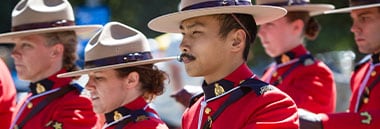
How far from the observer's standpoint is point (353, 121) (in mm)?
5605

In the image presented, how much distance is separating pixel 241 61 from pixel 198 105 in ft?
1.20

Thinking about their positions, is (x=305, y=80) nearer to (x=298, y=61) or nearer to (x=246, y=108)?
(x=298, y=61)

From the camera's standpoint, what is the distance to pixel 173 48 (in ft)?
29.5

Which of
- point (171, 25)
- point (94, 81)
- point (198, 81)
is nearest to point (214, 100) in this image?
point (171, 25)

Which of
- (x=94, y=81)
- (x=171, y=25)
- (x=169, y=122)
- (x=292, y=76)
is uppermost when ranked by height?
(x=171, y=25)

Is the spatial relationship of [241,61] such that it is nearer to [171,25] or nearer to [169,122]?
[171,25]

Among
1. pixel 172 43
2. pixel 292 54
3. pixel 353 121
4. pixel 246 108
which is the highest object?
pixel 246 108

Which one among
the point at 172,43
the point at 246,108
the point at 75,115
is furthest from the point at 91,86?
the point at 172,43

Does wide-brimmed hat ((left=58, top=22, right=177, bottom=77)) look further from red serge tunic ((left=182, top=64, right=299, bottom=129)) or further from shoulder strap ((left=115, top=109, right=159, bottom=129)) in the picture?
red serge tunic ((left=182, top=64, right=299, bottom=129))

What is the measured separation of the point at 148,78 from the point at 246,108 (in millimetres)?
1112

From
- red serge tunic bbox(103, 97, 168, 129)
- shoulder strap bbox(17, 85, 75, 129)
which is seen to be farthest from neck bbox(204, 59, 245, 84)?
shoulder strap bbox(17, 85, 75, 129)

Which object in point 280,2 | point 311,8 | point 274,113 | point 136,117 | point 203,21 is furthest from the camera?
point 311,8

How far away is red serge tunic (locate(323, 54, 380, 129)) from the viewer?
5.59 meters

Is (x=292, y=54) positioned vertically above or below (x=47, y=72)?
below
